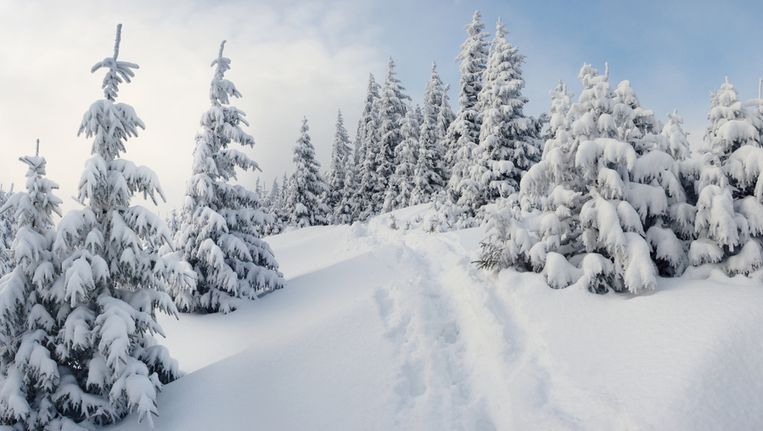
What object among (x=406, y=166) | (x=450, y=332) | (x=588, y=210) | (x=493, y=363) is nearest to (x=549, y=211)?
(x=588, y=210)

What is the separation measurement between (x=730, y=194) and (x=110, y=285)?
12460mm

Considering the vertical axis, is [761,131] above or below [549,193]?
above

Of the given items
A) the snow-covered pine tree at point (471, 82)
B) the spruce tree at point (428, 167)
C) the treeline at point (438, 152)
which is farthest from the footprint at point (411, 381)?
the spruce tree at point (428, 167)

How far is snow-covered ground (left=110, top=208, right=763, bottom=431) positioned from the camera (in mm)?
6852

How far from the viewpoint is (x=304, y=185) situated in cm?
4225

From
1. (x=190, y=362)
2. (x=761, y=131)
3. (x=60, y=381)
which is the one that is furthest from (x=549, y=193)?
(x=60, y=381)

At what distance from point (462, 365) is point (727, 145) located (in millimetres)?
7968

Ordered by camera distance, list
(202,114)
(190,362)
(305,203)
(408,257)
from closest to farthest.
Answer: (190,362)
(202,114)
(408,257)
(305,203)

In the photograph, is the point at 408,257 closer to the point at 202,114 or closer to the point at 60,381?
the point at 202,114

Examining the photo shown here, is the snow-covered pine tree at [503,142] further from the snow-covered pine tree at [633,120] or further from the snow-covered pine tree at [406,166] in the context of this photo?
the snow-covered pine tree at [406,166]

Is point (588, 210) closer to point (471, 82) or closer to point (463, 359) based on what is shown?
point (463, 359)

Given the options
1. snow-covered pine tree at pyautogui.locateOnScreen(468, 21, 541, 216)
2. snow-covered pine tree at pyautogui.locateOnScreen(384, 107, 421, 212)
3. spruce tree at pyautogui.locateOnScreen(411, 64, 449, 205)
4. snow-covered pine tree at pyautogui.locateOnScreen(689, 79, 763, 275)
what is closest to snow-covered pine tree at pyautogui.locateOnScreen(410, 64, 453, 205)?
spruce tree at pyautogui.locateOnScreen(411, 64, 449, 205)

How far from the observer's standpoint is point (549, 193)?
1147 cm

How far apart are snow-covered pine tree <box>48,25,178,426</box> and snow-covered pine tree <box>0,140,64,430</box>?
0.62ft
